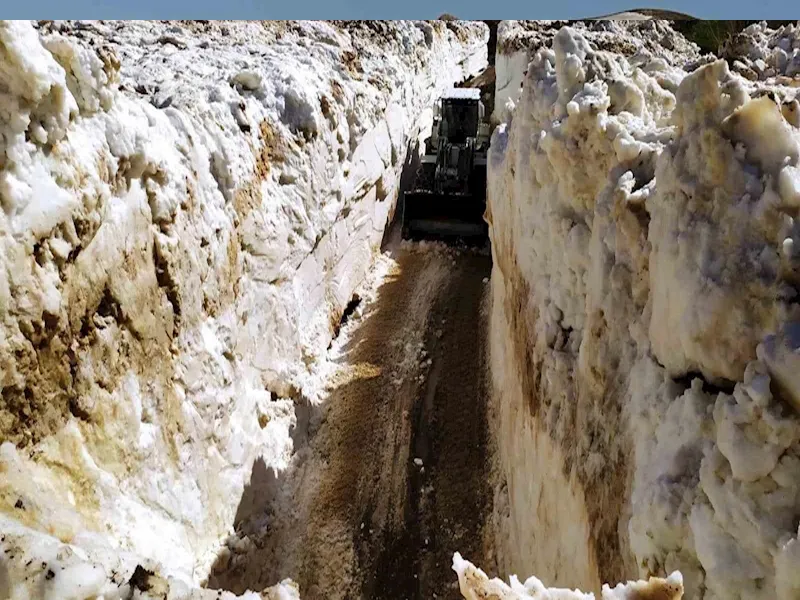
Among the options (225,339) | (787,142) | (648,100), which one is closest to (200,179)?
(225,339)

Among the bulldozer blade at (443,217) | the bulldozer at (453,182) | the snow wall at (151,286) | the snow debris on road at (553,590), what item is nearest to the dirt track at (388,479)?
the snow wall at (151,286)

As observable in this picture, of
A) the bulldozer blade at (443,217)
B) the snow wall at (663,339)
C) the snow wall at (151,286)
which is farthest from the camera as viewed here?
the bulldozer blade at (443,217)

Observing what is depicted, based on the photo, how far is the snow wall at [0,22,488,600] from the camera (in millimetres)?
4258

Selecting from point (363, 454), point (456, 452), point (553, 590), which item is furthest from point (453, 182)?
point (553, 590)

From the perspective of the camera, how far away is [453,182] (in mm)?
13523

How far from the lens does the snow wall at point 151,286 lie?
426 centimetres

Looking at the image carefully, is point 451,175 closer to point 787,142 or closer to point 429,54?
point 429,54

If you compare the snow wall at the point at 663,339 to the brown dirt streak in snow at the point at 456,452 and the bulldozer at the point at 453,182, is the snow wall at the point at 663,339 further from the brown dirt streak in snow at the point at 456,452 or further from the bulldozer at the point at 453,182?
the bulldozer at the point at 453,182

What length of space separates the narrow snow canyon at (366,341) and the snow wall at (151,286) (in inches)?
1.1

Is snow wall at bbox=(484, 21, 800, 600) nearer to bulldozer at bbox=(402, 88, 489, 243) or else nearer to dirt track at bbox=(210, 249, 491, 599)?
dirt track at bbox=(210, 249, 491, 599)

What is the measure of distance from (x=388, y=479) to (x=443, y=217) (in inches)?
271

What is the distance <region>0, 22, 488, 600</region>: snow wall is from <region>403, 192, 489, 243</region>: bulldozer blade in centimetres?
266

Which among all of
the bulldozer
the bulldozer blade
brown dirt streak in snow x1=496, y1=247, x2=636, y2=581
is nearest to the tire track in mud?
brown dirt streak in snow x1=496, y1=247, x2=636, y2=581

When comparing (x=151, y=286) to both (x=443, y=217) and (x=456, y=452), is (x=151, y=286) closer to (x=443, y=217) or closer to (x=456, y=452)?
(x=456, y=452)
